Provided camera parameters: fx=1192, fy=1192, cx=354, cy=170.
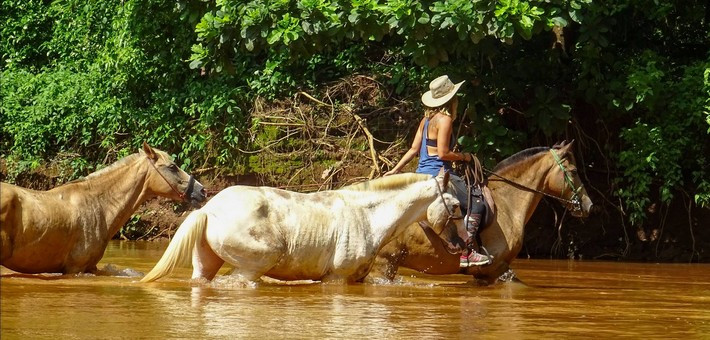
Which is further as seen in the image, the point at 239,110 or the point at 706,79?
the point at 239,110

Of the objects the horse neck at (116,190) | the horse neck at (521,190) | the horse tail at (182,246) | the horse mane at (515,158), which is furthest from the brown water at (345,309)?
the horse mane at (515,158)

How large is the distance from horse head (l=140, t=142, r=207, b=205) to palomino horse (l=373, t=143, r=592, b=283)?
2.02 m

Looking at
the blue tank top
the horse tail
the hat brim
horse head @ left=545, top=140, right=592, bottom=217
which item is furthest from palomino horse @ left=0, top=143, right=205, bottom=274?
horse head @ left=545, top=140, right=592, bottom=217

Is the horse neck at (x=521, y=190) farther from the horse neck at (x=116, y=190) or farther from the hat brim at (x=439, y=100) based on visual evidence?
the horse neck at (x=116, y=190)

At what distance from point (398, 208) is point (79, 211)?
2.92 metres

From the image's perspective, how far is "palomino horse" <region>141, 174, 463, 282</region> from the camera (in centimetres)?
970

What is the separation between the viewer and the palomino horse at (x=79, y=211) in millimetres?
10195

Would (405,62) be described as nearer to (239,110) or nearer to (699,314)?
(239,110)

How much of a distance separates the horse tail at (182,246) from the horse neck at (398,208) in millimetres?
1572

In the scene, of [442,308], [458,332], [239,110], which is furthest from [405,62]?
[458,332]

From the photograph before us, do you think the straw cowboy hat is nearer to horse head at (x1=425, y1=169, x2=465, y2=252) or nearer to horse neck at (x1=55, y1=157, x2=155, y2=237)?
horse head at (x1=425, y1=169, x2=465, y2=252)

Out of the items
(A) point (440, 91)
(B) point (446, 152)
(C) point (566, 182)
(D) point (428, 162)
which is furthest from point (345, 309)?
(C) point (566, 182)

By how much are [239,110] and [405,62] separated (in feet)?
7.89

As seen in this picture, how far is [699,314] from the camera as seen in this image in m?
8.67
